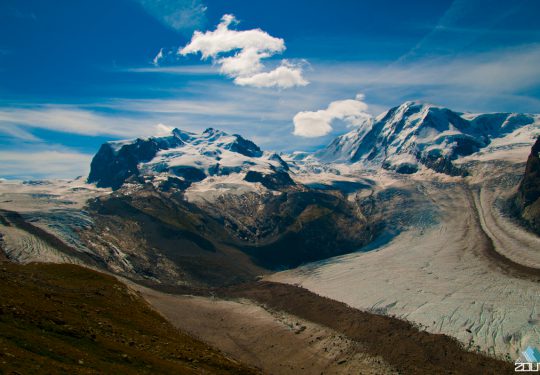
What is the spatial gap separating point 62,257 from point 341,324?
119525 millimetres

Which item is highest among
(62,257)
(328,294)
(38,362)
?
(38,362)

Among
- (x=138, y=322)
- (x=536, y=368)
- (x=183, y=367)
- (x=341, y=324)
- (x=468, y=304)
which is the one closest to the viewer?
(x=183, y=367)

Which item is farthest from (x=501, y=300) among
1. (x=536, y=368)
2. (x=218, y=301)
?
(x=218, y=301)

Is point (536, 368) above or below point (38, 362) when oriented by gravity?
below

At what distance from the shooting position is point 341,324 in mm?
134375

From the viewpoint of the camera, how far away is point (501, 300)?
145 m

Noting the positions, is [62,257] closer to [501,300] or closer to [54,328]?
[54,328]

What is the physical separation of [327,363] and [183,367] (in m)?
63.8

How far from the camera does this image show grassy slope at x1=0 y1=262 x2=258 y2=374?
36.7 metres

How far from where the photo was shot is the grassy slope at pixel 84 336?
36719 millimetres

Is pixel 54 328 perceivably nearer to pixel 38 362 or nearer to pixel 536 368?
pixel 38 362

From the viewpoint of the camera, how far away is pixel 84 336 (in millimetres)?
46750

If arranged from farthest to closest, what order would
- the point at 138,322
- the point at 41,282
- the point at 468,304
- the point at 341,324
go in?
the point at 468,304 → the point at 341,324 → the point at 41,282 → the point at 138,322

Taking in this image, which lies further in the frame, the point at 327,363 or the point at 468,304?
the point at 468,304
